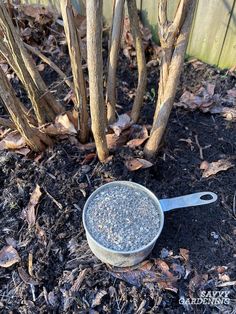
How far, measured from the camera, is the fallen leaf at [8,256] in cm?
130

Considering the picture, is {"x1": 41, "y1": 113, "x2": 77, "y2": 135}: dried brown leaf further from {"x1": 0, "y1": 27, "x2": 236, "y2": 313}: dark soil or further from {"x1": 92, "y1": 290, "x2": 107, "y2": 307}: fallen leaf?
{"x1": 92, "y1": 290, "x2": 107, "y2": 307}: fallen leaf

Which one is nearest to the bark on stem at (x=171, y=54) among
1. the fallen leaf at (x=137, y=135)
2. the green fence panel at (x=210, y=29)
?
the fallen leaf at (x=137, y=135)

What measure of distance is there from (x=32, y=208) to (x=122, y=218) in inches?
15.5

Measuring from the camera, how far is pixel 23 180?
4.84ft

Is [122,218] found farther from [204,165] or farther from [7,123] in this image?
[7,123]

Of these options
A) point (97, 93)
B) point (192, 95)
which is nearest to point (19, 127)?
point (97, 93)

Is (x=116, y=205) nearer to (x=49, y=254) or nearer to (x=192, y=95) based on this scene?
(x=49, y=254)

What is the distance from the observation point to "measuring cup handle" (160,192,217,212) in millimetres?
1349

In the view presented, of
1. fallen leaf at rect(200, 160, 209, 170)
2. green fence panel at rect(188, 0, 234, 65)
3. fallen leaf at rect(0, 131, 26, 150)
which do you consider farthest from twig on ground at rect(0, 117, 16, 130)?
green fence panel at rect(188, 0, 234, 65)

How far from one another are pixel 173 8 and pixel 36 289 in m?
1.62

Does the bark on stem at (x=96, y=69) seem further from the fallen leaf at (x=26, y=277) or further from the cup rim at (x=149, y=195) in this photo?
the fallen leaf at (x=26, y=277)

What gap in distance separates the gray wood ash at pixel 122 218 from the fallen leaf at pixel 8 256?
325 millimetres

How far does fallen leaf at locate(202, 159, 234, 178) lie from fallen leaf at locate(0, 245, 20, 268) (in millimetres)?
835

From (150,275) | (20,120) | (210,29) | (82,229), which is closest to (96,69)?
(20,120)
